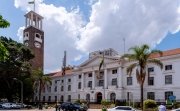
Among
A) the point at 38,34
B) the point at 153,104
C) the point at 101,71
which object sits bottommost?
the point at 153,104

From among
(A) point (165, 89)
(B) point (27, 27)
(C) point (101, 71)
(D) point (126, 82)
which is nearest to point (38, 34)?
(B) point (27, 27)

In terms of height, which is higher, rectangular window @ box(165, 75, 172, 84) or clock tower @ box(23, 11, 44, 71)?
clock tower @ box(23, 11, 44, 71)

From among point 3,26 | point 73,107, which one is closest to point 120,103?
point 73,107

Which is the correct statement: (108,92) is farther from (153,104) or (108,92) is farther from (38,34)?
(38,34)

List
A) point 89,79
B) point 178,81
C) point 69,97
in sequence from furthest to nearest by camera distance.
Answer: point 69,97 < point 89,79 < point 178,81

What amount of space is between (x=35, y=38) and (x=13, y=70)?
2717cm

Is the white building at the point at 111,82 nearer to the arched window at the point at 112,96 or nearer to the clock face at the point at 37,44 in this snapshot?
the arched window at the point at 112,96

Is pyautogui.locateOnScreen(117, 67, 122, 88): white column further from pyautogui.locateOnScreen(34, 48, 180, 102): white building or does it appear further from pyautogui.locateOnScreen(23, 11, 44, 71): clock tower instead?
pyautogui.locateOnScreen(23, 11, 44, 71): clock tower

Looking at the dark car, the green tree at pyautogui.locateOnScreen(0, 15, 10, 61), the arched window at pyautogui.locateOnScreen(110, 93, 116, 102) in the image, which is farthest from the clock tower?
the green tree at pyautogui.locateOnScreen(0, 15, 10, 61)

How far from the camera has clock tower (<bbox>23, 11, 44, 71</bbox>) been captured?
10012 centimetres

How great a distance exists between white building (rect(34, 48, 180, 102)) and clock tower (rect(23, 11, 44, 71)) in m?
6.47

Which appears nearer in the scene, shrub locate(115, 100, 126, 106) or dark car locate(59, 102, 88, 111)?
dark car locate(59, 102, 88, 111)

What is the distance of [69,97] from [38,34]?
77.7 feet

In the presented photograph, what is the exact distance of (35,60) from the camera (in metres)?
100
